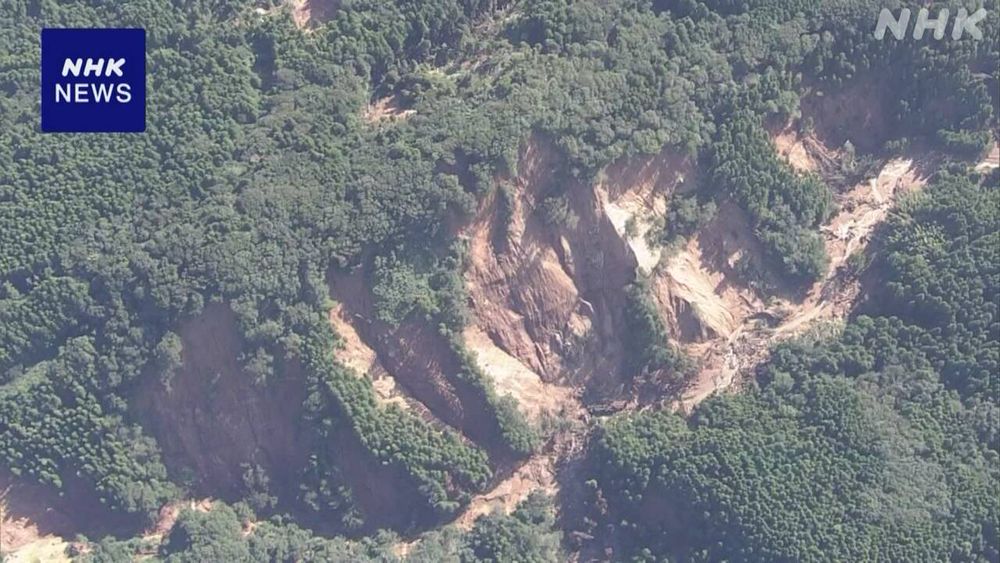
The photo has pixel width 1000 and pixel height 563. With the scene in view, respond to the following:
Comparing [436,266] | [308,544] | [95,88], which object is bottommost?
[308,544]

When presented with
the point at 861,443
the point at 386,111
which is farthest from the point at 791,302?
the point at 386,111

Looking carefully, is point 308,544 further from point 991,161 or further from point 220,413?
point 991,161

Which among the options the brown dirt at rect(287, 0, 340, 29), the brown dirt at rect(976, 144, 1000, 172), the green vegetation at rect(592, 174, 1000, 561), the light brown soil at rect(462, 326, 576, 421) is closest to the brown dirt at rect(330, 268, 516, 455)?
the light brown soil at rect(462, 326, 576, 421)

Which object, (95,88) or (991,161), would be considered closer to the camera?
(95,88)

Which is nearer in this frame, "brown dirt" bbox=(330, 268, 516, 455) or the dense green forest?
the dense green forest

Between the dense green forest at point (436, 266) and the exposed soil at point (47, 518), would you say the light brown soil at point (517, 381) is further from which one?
the exposed soil at point (47, 518)

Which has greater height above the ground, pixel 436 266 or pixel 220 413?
pixel 436 266

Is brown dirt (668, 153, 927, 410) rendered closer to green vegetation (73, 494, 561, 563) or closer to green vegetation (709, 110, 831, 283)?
green vegetation (709, 110, 831, 283)
